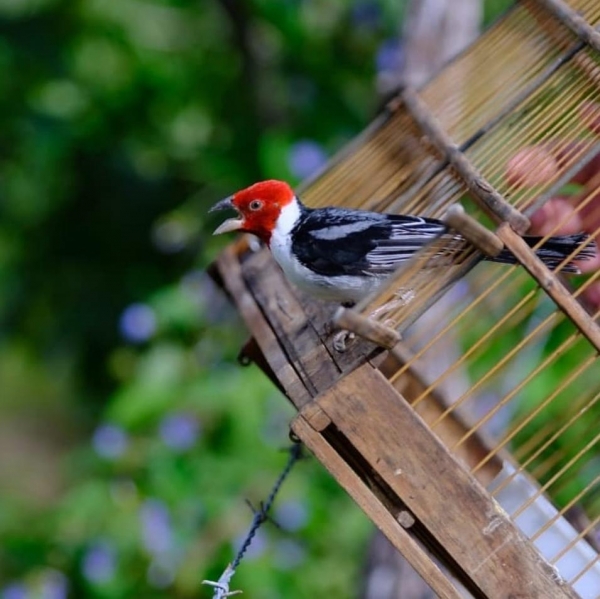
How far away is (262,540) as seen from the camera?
365 cm

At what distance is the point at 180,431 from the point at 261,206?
1.41 meters

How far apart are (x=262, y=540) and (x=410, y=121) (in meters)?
1.63

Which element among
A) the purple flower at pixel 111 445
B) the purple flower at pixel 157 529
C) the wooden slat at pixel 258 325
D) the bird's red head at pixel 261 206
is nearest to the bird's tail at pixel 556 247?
the wooden slat at pixel 258 325

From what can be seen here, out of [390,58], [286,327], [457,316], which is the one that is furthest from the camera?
[390,58]

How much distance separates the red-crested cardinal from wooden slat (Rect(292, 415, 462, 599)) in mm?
407

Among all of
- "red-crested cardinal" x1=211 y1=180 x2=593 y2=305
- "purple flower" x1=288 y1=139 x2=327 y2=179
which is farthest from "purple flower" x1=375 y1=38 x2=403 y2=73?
"red-crested cardinal" x1=211 y1=180 x2=593 y2=305

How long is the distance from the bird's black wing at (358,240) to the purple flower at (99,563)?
5.86 feet

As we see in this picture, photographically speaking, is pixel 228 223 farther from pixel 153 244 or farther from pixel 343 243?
pixel 153 244

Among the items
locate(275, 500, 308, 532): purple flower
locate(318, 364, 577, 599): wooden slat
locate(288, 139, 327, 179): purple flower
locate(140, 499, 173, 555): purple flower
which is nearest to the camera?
locate(318, 364, 577, 599): wooden slat

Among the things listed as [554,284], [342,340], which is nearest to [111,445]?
[342,340]

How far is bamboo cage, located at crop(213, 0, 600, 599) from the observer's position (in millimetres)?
1785

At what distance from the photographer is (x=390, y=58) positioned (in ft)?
13.3

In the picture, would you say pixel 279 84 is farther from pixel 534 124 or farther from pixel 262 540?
pixel 534 124

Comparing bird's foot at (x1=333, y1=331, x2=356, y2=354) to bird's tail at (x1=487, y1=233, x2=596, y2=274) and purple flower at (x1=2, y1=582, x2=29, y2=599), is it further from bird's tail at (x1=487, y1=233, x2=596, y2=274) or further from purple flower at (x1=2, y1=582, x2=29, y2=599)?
purple flower at (x1=2, y1=582, x2=29, y2=599)
